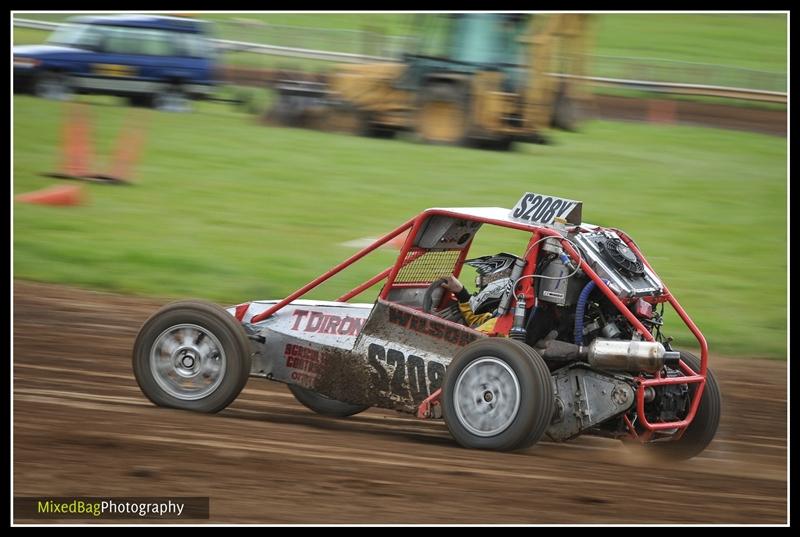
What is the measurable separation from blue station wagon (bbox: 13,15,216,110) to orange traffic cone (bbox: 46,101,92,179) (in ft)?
3.37

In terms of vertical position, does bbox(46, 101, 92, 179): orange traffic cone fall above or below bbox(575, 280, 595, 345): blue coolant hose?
below

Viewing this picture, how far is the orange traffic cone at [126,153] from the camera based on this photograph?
58.1 feet

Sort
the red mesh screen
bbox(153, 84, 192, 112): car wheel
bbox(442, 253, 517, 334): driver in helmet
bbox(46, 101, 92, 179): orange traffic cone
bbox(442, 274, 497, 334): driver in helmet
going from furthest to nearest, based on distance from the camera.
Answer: bbox(153, 84, 192, 112): car wheel
bbox(46, 101, 92, 179): orange traffic cone
the red mesh screen
bbox(442, 253, 517, 334): driver in helmet
bbox(442, 274, 497, 334): driver in helmet

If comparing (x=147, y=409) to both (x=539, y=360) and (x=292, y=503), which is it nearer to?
(x=292, y=503)

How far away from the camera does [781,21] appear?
20.1 meters

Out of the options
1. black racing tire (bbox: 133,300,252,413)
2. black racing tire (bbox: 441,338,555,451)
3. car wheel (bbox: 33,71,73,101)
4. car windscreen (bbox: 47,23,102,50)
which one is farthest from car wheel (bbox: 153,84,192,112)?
black racing tire (bbox: 441,338,555,451)

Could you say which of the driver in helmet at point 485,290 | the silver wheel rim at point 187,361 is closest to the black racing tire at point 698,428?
the driver in helmet at point 485,290

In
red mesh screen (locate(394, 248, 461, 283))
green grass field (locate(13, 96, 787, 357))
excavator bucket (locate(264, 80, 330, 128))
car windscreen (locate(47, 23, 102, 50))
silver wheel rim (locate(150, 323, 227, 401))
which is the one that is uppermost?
car windscreen (locate(47, 23, 102, 50))

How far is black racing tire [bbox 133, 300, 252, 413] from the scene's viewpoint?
7887 mm

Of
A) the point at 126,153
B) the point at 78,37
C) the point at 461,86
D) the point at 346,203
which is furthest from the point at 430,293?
the point at 78,37

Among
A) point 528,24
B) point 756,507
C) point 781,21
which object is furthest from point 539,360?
point 781,21

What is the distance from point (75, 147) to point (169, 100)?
4842 mm

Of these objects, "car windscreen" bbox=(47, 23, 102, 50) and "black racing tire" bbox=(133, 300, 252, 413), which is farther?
"car windscreen" bbox=(47, 23, 102, 50)

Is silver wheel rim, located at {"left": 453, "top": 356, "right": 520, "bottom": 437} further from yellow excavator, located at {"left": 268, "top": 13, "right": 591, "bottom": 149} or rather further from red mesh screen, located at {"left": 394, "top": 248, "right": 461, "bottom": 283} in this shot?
yellow excavator, located at {"left": 268, "top": 13, "right": 591, "bottom": 149}
